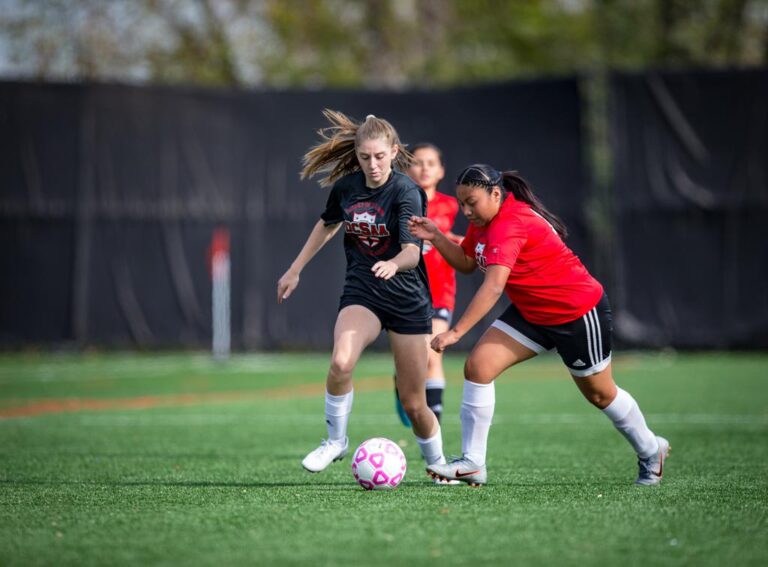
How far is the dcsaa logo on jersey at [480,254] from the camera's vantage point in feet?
18.9

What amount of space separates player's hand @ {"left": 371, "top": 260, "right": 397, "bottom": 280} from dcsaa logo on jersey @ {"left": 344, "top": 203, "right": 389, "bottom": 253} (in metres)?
0.45

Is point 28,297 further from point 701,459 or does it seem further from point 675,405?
point 701,459

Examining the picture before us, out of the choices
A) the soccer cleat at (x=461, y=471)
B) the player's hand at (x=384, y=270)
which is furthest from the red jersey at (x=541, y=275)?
the soccer cleat at (x=461, y=471)

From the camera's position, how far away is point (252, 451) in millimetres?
7691

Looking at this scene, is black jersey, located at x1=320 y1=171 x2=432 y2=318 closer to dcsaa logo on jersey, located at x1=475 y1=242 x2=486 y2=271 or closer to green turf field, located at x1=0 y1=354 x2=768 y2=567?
dcsaa logo on jersey, located at x1=475 y1=242 x2=486 y2=271

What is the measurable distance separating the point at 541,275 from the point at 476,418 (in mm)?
832

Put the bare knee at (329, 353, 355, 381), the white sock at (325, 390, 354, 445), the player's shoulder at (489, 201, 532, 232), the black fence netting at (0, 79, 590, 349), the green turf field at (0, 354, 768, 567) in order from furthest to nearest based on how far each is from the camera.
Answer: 1. the black fence netting at (0, 79, 590, 349)
2. the white sock at (325, 390, 354, 445)
3. the bare knee at (329, 353, 355, 381)
4. the player's shoulder at (489, 201, 532, 232)
5. the green turf field at (0, 354, 768, 567)

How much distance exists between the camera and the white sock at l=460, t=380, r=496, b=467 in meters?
5.84

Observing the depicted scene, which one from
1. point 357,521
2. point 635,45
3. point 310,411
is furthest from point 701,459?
point 635,45

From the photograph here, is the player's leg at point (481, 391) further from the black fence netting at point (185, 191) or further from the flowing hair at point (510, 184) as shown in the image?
the black fence netting at point (185, 191)

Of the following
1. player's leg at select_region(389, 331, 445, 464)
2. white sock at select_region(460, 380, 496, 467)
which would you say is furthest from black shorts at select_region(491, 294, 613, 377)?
player's leg at select_region(389, 331, 445, 464)

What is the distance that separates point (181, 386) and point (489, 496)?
847 centimetres

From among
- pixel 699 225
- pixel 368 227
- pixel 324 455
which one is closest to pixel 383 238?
pixel 368 227

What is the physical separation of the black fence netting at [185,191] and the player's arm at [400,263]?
11.9m
